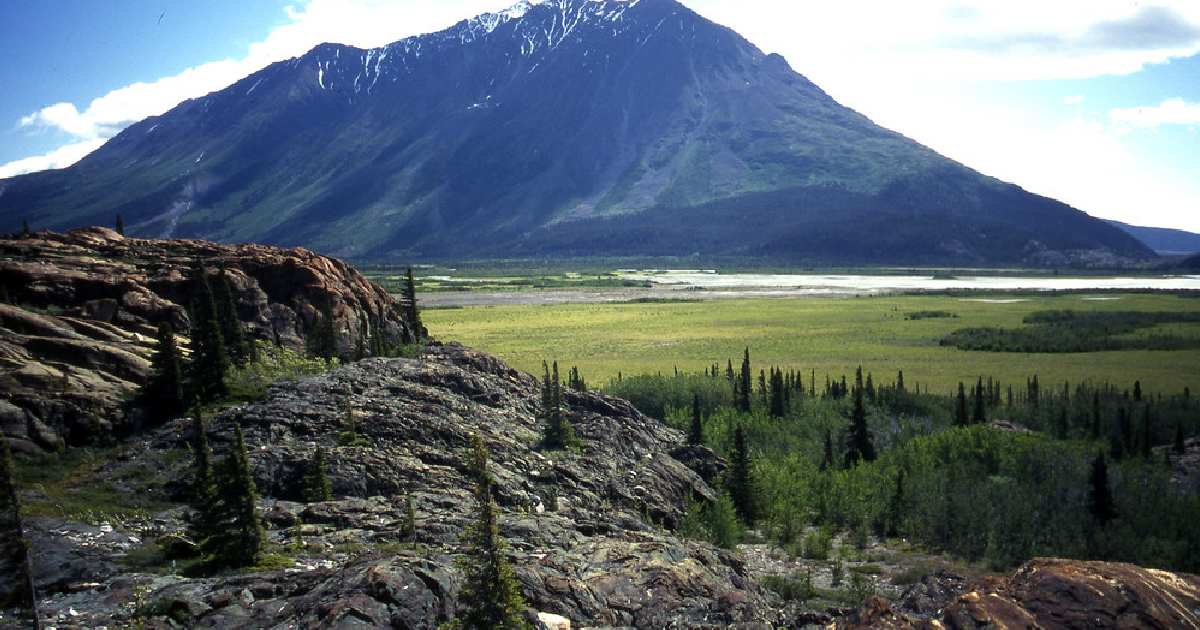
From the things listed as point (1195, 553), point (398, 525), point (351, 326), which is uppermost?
point (351, 326)

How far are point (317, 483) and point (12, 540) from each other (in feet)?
34.5

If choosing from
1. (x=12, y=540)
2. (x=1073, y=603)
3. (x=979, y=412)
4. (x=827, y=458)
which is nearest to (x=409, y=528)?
(x=12, y=540)

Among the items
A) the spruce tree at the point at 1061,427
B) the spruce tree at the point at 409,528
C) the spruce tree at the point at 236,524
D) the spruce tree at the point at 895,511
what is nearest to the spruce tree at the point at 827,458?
the spruce tree at the point at 895,511

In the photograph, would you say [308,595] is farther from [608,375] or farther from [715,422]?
[608,375]

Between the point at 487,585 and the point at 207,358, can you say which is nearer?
the point at 487,585

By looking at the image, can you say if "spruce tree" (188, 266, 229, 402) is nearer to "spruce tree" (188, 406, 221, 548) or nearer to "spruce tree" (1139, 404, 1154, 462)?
"spruce tree" (188, 406, 221, 548)

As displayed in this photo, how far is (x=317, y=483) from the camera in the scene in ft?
91.9

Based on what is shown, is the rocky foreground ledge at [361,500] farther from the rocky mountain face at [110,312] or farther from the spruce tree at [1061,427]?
the spruce tree at [1061,427]

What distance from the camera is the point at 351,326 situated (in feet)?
176

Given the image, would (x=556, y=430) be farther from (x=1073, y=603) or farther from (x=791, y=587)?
(x=1073, y=603)

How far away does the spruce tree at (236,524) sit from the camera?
21.3m

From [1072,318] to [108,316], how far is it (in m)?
151

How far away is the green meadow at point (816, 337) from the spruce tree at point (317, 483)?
56570 mm

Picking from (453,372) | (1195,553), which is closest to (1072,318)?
(1195,553)
